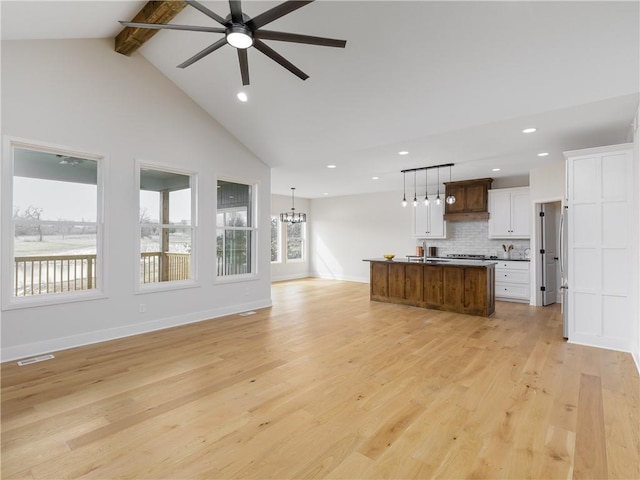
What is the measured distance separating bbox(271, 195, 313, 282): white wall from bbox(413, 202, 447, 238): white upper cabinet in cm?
415

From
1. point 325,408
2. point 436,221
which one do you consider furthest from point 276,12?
point 436,221

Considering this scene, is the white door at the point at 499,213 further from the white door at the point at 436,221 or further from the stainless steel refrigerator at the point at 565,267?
the stainless steel refrigerator at the point at 565,267

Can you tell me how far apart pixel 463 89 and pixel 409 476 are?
3.70 m

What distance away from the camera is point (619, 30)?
9.07 ft

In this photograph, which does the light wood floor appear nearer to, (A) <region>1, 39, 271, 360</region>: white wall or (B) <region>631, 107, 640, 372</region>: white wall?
(B) <region>631, 107, 640, 372</region>: white wall

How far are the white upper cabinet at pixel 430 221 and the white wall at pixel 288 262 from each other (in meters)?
4.15

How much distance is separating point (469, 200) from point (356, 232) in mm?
3720

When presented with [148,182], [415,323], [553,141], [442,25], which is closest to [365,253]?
[415,323]

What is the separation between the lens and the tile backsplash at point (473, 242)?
748cm

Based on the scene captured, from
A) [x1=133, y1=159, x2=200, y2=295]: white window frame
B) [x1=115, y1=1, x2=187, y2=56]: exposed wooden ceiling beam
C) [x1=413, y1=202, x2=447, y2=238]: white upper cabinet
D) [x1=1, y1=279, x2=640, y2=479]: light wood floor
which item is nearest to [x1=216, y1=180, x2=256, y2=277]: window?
[x1=133, y1=159, x2=200, y2=295]: white window frame

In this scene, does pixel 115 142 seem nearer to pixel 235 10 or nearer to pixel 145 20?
pixel 145 20

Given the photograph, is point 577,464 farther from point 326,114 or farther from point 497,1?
point 326,114

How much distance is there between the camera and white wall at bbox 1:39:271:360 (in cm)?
374

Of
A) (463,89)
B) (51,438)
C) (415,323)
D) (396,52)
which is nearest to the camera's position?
(51,438)
